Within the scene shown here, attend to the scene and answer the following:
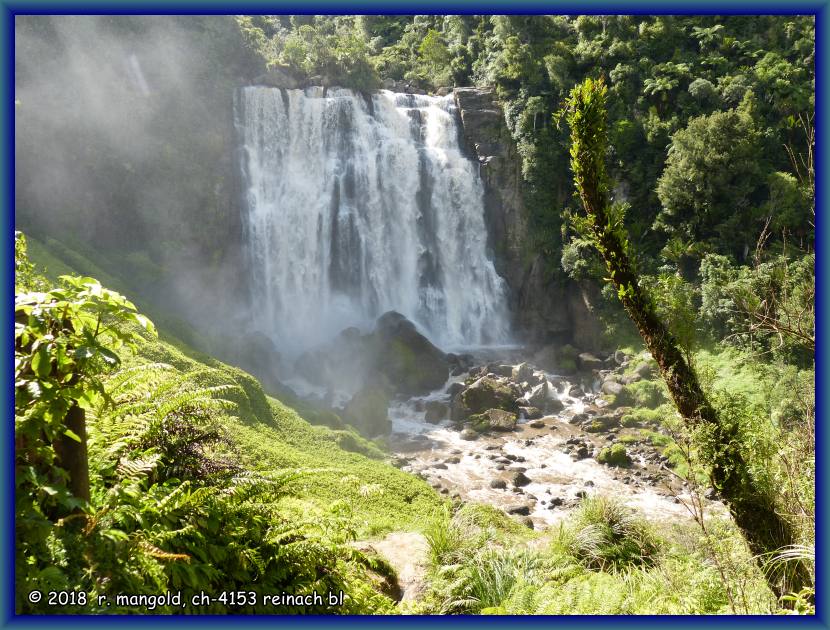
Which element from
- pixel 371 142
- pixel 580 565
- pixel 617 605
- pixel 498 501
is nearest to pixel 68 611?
pixel 617 605

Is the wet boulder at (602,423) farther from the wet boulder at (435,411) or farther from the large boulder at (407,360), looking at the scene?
the large boulder at (407,360)

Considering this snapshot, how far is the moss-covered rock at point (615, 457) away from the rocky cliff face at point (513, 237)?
1188 centimetres

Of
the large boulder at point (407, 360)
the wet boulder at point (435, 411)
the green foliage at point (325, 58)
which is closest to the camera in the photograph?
the wet boulder at point (435, 411)

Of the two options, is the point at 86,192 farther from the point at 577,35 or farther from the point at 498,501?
the point at 577,35

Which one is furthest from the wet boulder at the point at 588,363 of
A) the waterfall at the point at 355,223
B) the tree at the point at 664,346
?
the tree at the point at 664,346

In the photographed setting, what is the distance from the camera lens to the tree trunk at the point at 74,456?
137 inches

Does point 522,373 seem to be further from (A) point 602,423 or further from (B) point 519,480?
(B) point 519,480

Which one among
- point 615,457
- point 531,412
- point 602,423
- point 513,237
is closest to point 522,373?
point 531,412

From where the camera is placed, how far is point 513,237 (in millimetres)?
A: 31000

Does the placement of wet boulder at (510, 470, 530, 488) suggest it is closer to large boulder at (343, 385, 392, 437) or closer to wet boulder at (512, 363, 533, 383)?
large boulder at (343, 385, 392, 437)

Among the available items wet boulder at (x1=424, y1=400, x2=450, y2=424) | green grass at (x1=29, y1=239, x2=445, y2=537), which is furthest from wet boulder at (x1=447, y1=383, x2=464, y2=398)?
green grass at (x1=29, y1=239, x2=445, y2=537)

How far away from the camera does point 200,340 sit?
17.3 meters

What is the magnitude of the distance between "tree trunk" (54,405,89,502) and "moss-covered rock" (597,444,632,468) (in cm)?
1570

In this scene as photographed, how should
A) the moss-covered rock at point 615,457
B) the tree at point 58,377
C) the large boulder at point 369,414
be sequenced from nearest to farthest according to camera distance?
1. the tree at point 58,377
2. the moss-covered rock at point 615,457
3. the large boulder at point 369,414
